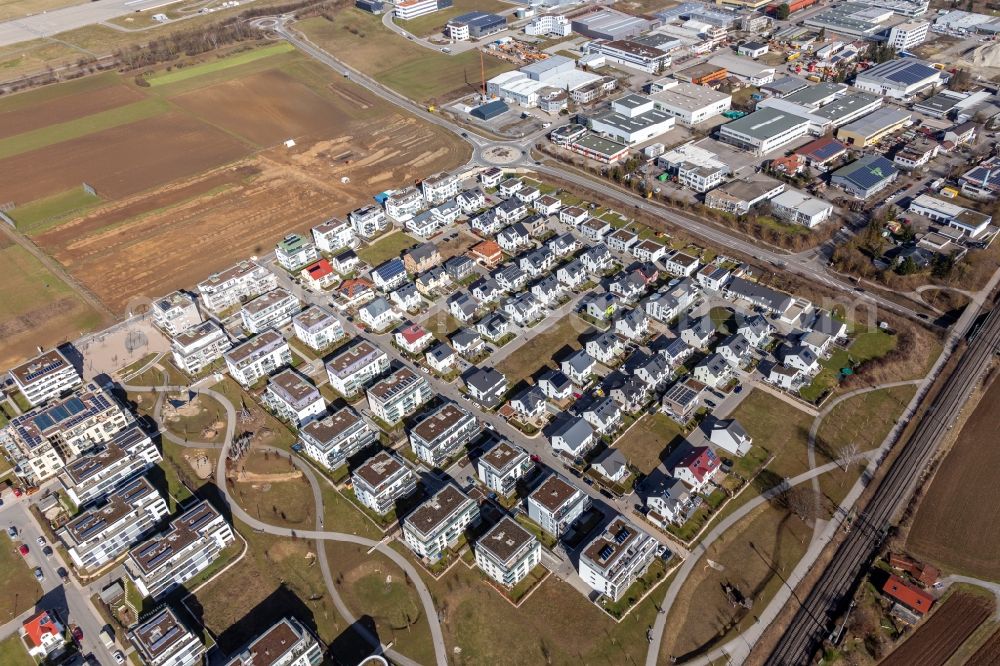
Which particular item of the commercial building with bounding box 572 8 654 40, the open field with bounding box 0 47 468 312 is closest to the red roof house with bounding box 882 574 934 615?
the open field with bounding box 0 47 468 312

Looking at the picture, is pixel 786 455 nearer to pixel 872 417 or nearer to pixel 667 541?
pixel 872 417

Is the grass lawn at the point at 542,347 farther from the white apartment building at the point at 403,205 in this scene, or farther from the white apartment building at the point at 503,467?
the white apartment building at the point at 403,205

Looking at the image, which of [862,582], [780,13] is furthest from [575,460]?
[780,13]

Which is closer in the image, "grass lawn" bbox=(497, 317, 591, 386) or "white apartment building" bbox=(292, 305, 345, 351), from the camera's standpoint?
"grass lawn" bbox=(497, 317, 591, 386)

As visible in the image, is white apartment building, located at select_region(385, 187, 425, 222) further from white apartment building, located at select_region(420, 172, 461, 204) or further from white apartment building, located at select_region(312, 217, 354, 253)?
white apartment building, located at select_region(312, 217, 354, 253)

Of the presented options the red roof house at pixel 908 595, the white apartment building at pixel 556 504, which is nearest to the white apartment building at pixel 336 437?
the white apartment building at pixel 556 504

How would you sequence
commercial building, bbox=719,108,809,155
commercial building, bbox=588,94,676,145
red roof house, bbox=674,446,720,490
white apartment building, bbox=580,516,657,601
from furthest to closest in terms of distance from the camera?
1. commercial building, bbox=588,94,676,145
2. commercial building, bbox=719,108,809,155
3. red roof house, bbox=674,446,720,490
4. white apartment building, bbox=580,516,657,601
